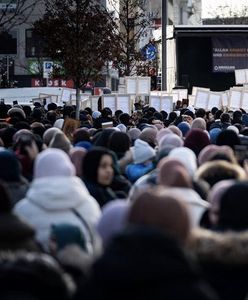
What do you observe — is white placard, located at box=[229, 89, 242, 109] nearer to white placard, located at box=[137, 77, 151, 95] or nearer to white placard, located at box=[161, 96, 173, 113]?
white placard, located at box=[161, 96, 173, 113]

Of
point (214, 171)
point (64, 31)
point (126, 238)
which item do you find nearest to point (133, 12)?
point (64, 31)

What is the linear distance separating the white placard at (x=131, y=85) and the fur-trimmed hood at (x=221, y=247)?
2679cm

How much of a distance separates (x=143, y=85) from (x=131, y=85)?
33 centimetres

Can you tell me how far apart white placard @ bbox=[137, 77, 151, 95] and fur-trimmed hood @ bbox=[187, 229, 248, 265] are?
26.9 meters

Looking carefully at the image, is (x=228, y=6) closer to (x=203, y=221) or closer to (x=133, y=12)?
(x=133, y=12)

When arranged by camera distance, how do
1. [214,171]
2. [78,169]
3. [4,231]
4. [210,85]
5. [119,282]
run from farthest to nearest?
[210,85]
[78,169]
[214,171]
[4,231]
[119,282]

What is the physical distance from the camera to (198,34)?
170ft

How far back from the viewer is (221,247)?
20.5ft

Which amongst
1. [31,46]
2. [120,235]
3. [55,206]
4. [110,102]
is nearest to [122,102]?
[110,102]

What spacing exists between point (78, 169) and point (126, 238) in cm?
630

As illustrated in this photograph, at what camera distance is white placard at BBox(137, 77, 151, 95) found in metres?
33.2

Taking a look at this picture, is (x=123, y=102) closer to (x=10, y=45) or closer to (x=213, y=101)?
(x=213, y=101)

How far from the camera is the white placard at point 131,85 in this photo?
3306cm

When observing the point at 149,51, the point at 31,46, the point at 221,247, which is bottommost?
the point at 221,247
